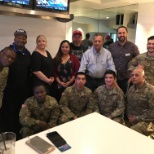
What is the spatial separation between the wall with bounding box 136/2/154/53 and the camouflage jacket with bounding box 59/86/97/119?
9.46 ft

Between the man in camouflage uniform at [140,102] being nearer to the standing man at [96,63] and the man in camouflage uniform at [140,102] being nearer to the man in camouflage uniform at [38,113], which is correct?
the standing man at [96,63]

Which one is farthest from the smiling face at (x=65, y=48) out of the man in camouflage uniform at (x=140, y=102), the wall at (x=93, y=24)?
the wall at (x=93, y=24)

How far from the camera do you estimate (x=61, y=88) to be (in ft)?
9.32

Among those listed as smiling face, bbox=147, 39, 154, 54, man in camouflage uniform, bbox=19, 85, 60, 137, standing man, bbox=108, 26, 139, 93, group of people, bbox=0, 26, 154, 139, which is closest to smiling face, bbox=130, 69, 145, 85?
group of people, bbox=0, 26, 154, 139

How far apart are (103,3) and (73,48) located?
2401 millimetres

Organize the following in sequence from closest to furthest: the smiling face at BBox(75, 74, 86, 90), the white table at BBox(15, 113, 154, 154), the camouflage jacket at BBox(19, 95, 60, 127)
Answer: the white table at BBox(15, 113, 154, 154) → the camouflage jacket at BBox(19, 95, 60, 127) → the smiling face at BBox(75, 74, 86, 90)

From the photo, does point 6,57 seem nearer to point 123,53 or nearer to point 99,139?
point 99,139

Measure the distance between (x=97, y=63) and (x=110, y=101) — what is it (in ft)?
1.95

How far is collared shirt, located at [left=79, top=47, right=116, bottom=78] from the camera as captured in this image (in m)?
2.78

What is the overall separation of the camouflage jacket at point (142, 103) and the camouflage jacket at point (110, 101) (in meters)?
0.11

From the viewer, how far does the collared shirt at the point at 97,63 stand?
278 centimetres

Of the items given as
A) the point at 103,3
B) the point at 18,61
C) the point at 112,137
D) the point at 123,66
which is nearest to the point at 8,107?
the point at 18,61

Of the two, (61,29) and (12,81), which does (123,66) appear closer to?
(61,29)

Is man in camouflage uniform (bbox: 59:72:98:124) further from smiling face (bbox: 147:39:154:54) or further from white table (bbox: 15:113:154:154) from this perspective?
smiling face (bbox: 147:39:154:54)
